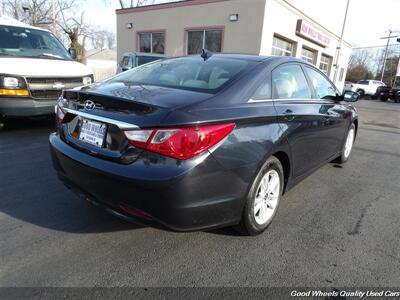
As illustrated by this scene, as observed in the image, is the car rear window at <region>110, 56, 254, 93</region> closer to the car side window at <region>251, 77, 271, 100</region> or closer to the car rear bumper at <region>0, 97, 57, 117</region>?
the car side window at <region>251, 77, 271, 100</region>

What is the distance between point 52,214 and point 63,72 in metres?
3.72

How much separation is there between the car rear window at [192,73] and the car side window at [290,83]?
0.31 meters

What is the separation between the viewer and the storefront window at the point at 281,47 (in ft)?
50.2


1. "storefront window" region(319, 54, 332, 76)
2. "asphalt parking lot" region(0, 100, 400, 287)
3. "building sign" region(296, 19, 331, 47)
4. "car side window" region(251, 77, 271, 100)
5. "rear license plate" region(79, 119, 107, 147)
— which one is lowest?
"asphalt parking lot" region(0, 100, 400, 287)

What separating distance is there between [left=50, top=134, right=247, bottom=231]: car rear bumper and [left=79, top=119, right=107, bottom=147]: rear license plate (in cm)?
11

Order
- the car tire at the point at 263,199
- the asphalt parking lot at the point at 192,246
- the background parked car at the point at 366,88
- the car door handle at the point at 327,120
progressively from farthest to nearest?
the background parked car at the point at 366,88
the car door handle at the point at 327,120
the car tire at the point at 263,199
the asphalt parking lot at the point at 192,246

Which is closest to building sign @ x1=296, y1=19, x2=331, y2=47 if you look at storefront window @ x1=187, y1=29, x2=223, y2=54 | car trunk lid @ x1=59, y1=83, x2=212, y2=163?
storefront window @ x1=187, y1=29, x2=223, y2=54

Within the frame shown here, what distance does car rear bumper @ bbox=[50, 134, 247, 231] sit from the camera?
6.85 feet

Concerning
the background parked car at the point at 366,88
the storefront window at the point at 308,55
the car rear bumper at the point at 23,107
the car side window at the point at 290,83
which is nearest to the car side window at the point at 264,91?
the car side window at the point at 290,83

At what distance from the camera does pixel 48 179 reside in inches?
150

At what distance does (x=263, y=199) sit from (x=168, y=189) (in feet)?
3.53

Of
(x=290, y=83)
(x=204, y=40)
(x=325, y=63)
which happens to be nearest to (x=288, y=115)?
(x=290, y=83)

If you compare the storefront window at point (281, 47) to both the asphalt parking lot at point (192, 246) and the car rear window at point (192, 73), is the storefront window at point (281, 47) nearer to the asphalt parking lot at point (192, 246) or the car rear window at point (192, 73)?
the asphalt parking lot at point (192, 246)

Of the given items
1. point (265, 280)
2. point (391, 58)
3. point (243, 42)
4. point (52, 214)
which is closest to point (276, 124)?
point (265, 280)
